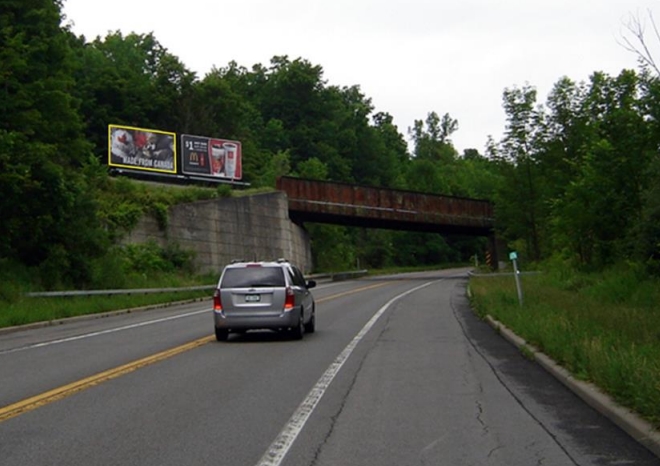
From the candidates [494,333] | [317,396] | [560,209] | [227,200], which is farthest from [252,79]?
[317,396]

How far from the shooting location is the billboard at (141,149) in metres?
57.9

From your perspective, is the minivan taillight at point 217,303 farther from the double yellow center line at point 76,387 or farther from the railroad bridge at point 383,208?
the railroad bridge at point 383,208

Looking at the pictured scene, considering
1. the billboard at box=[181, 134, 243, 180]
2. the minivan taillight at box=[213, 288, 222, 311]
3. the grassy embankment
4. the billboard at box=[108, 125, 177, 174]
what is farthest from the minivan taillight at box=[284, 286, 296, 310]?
the billboard at box=[181, 134, 243, 180]

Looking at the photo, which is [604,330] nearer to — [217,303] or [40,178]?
[217,303]

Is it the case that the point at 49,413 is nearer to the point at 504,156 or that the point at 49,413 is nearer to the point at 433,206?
the point at 504,156

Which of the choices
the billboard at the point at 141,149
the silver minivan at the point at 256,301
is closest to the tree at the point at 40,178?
the billboard at the point at 141,149

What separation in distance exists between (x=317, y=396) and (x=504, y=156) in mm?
48475

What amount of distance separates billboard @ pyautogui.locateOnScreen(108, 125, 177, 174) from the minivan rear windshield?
131ft

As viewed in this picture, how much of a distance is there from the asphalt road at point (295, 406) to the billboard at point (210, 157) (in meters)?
43.5

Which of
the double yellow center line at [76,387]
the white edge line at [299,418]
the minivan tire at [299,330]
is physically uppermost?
the minivan tire at [299,330]

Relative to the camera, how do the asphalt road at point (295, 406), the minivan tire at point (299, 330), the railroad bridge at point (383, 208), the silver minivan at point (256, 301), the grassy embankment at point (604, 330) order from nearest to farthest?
the asphalt road at point (295, 406)
the grassy embankment at point (604, 330)
the silver minivan at point (256, 301)
the minivan tire at point (299, 330)
the railroad bridge at point (383, 208)

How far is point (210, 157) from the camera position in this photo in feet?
208

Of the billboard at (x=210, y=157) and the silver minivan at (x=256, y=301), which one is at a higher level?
the billboard at (x=210, y=157)

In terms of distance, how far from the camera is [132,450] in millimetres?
8125
